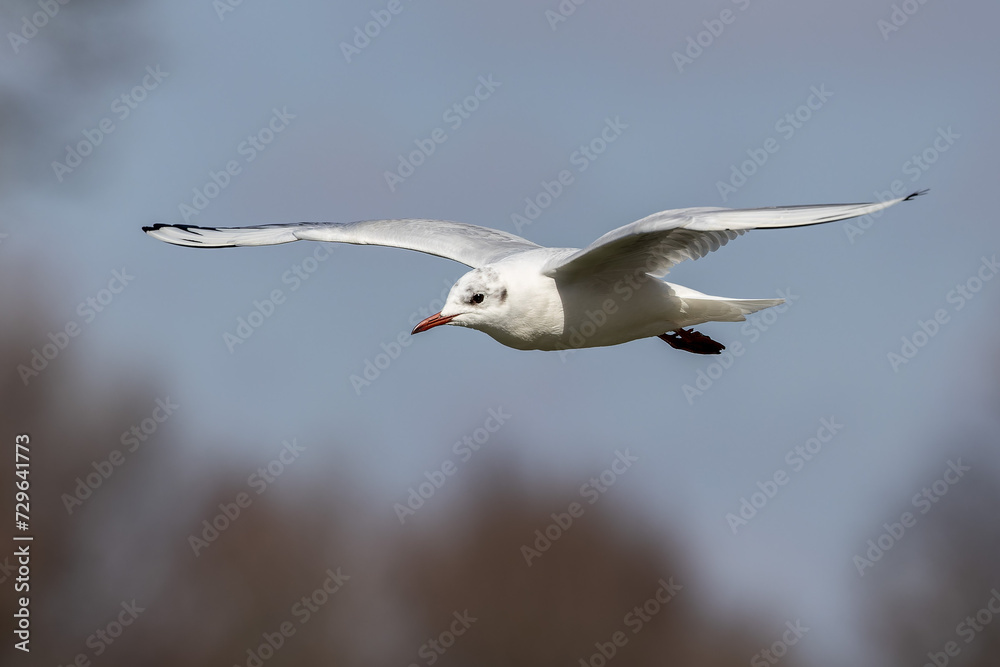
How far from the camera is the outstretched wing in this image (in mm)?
7848

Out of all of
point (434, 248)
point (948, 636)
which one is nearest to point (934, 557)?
point (948, 636)

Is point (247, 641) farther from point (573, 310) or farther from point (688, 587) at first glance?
point (573, 310)

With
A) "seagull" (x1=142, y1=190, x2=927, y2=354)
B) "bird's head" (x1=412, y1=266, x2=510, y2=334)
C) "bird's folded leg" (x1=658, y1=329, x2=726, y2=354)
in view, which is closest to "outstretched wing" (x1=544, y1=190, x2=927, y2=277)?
"seagull" (x1=142, y1=190, x2=927, y2=354)

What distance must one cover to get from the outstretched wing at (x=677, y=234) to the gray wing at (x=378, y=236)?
1639mm

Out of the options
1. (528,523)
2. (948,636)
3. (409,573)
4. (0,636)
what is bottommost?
(0,636)

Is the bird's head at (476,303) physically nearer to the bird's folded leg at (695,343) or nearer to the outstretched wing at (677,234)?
the outstretched wing at (677,234)

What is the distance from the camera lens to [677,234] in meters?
9.17

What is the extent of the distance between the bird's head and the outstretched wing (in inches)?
15.1

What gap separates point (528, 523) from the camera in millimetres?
39938

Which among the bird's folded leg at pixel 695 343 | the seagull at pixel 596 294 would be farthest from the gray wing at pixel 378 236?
the bird's folded leg at pixel 695 343

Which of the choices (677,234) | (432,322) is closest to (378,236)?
(432,322)

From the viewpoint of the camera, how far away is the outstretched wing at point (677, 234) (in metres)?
7.85

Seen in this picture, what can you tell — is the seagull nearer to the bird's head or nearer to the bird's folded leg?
the bird's head

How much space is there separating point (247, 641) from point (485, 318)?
23.9 m
